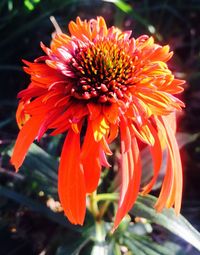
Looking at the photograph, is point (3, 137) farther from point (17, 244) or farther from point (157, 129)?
point (157, 129)

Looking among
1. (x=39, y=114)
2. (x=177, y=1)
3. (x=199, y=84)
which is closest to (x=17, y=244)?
(x=39, y=114)

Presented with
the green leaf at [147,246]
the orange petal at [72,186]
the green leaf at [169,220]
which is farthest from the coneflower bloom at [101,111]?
the green leaf at [147,246]

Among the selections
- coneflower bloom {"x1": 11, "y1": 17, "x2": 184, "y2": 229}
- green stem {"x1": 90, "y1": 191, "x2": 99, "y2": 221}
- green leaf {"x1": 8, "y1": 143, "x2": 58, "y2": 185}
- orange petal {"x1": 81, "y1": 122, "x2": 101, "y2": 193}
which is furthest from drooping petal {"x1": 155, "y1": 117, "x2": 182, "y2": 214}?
green leaf {"x1": 8, "y1": 143, "x2": 58, "y2": 185}

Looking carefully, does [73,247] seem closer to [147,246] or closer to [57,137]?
[147,246]

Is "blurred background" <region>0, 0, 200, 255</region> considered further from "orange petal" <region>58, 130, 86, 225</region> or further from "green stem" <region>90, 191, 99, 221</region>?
"orange petal" <region>58, 130, 86, 225</region>

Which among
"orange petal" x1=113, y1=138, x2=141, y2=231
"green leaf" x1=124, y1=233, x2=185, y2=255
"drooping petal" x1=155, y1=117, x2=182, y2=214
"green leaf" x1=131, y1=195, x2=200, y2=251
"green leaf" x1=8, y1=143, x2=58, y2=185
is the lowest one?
"green leaf" x1=124, y1=233, x2=185, y2=255

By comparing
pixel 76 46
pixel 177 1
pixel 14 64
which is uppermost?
pixel 76 46
